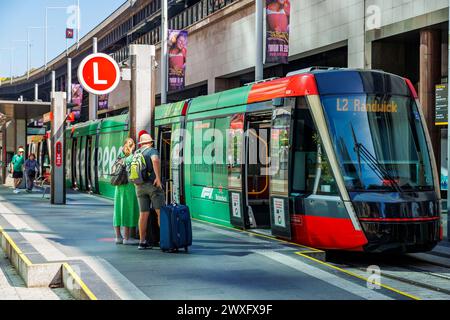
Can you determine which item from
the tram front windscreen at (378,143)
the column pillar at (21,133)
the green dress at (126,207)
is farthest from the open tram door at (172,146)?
the column pillar at (21,133)

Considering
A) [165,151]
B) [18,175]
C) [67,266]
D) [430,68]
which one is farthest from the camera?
[18,175]

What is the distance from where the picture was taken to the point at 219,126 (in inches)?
557

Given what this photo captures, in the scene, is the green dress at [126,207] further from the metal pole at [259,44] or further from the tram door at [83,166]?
the tram door at [83,166]

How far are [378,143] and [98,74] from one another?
4.75 m

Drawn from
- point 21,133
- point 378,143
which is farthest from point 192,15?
point 378,143

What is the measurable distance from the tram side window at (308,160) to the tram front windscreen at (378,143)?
1.03 feet

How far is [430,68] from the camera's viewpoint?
2166 centimetres

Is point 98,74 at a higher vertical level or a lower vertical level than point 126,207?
higher

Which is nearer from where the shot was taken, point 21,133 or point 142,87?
point 142,87

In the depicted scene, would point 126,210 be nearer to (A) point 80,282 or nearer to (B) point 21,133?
(A) point 80,282

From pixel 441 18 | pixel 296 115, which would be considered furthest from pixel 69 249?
pixel 441 18

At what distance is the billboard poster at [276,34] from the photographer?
21203mm

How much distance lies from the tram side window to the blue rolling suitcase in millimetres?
1792

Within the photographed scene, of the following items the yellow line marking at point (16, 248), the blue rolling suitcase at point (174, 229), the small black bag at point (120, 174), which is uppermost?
the small black bag at point (120, 174)
